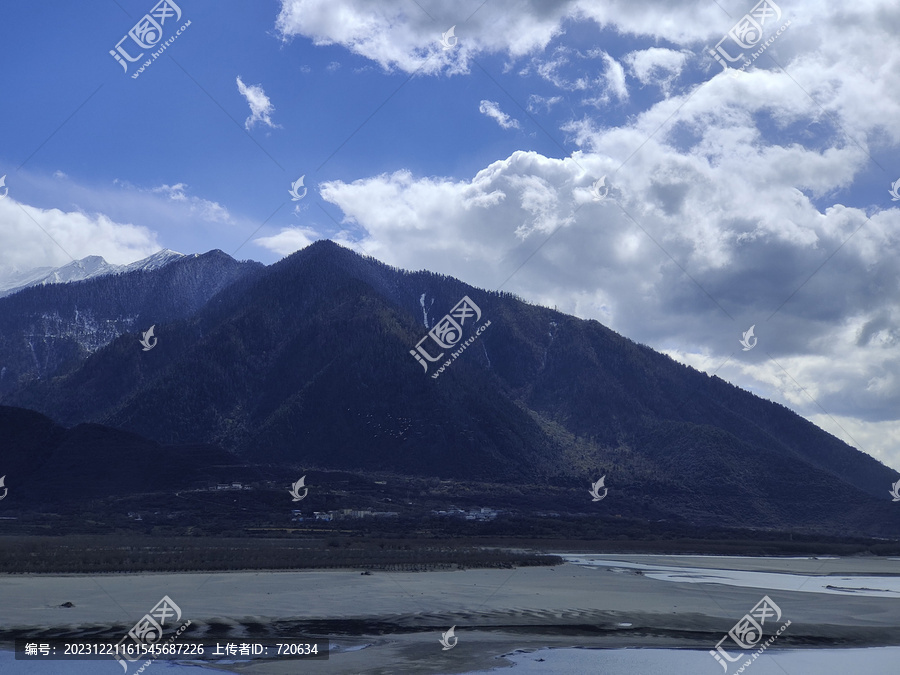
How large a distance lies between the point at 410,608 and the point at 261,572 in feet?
86.0

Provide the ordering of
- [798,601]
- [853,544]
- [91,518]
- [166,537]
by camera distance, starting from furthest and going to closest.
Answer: [853,544]
[91,518]
[166,537]
[798,601]

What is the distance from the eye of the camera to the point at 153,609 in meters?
46.4

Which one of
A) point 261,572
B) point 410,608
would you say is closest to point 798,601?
point 410,608

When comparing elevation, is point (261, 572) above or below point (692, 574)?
above

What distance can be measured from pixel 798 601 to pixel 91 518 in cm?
12239

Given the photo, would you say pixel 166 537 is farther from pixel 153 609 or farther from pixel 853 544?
pixel 853 544

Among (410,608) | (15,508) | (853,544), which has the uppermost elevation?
(15,508)

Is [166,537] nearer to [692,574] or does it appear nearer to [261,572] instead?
[261,572]

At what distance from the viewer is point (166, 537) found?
122688mm

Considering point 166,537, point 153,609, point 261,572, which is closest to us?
point 153,609

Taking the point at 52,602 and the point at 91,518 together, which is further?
the point at 91,518

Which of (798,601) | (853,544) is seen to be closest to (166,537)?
Result: (798,601)

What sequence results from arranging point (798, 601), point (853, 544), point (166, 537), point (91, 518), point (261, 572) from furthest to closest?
point (853, 544) → point (91, 518) → point (166, 537) → point (261, 572) → point (798, 601)

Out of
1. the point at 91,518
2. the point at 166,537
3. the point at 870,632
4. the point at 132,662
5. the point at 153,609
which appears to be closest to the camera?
the point at 132,662
